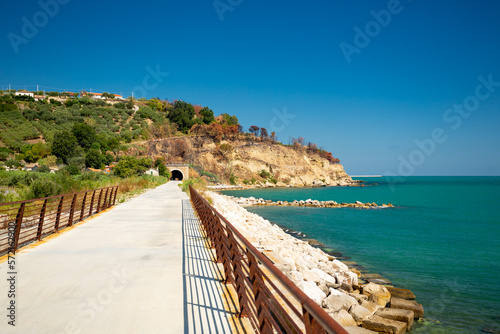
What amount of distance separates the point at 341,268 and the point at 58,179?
13.0m

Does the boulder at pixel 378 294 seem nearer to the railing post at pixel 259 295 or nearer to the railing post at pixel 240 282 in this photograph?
the railing post at pixel 240 282

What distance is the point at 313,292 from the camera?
7539mm

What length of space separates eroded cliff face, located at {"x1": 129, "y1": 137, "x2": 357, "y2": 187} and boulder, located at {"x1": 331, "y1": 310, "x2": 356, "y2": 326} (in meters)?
67.6

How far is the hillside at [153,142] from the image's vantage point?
182 ft

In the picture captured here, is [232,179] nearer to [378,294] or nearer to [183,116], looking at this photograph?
[183,116]

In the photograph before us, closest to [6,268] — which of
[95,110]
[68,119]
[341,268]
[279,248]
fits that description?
[279,248]

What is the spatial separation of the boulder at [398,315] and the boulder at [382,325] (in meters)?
0.34

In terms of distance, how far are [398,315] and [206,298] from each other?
17.9ft

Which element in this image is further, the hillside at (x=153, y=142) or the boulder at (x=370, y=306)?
the hillside at (x=153, y=142)

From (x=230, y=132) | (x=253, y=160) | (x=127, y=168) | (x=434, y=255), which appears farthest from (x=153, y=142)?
(x=434, y=255)

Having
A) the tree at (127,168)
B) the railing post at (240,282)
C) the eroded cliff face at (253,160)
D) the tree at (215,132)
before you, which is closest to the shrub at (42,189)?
the railing post at (240,282)

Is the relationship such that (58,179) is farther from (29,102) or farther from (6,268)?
(29,102)

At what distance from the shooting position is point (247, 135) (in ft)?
332

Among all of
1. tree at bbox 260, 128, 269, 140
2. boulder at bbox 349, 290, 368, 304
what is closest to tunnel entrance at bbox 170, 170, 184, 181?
tree at bbox 260, 128, 269, 140
